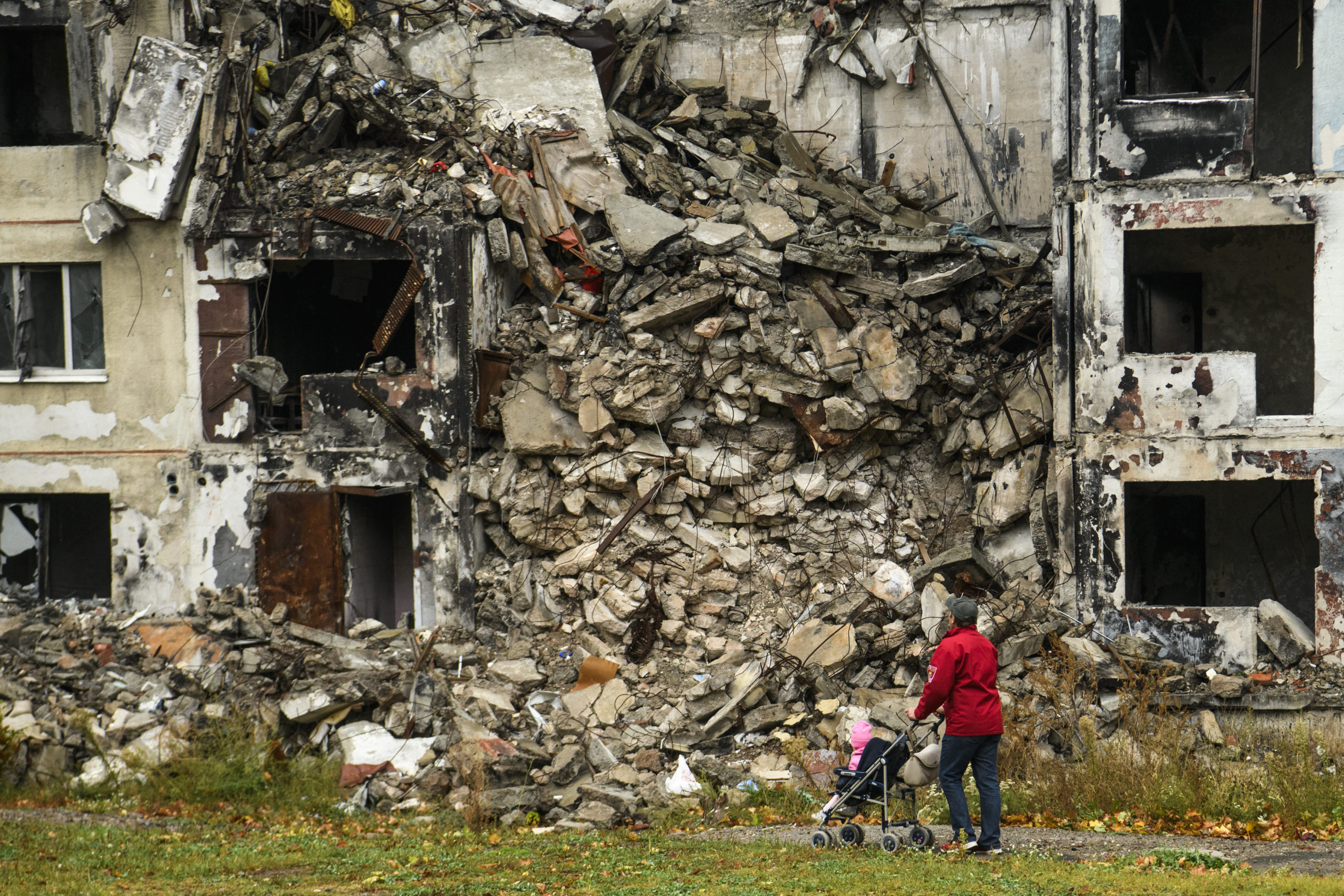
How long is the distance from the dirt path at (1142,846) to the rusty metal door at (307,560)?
6.63 m

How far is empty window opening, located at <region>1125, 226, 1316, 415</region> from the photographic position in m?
14.3

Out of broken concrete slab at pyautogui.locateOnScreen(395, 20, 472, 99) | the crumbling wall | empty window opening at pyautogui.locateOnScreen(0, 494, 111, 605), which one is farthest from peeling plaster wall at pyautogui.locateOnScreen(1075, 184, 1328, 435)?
empty window opening at pyautogui.locateOnScreen(0, 494, 111, 605)

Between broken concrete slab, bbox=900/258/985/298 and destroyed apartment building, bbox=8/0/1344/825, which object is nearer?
destroyed apartment building, bbox=8/0/1344/825

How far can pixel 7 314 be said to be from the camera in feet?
50.7

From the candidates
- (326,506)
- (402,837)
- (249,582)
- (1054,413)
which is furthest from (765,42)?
(402,837)

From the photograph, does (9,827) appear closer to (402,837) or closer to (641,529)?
(402,837)

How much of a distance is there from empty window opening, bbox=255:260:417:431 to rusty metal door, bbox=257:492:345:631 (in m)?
1.30

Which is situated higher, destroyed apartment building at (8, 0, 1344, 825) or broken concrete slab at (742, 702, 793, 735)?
destroyed apartment building at (8, 0, 1344, 825)

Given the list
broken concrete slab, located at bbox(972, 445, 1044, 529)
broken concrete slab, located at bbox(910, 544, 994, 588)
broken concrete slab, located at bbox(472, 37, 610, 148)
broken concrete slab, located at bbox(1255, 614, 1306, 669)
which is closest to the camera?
broken concrete slab, located at bbox(1255, 614, 1306, 669)

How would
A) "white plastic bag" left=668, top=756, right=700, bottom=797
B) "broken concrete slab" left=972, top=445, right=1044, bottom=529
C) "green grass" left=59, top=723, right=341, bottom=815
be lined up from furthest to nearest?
"broken concrete slab" left=972, top=445, right=1044, bottom=529
"green grass" left=59, top=723, right=341, bottom=815
"white plastic bag" left=668, top=756, right=700, bottom=797

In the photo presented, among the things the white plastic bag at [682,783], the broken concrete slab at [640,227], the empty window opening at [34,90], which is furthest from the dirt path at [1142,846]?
the empty window opening at [34,90]

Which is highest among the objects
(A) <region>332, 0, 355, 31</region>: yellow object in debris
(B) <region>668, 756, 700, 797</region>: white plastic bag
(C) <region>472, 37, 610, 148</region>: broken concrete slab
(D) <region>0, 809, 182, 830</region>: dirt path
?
(A) <region>332, 0, 355, 31</region>: yellow object in debris

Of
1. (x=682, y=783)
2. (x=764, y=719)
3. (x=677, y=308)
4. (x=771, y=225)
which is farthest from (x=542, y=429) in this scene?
(x=682, y=783)

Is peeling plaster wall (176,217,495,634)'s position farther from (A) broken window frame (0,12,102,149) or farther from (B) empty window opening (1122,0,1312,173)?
(B) empty window opening (1122,0,1312,173)
